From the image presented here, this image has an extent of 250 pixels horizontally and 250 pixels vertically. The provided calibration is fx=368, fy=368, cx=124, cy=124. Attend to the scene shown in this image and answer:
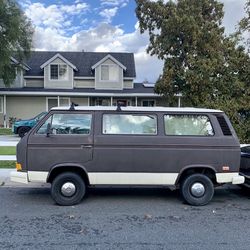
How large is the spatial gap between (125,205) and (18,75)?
27.7 m

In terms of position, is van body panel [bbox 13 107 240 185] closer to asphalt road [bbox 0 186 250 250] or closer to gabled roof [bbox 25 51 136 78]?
asphalt road [bbox 0 186 250 250]

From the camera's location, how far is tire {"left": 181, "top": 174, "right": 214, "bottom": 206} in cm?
745

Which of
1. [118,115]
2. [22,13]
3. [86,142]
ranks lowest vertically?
[86,142]

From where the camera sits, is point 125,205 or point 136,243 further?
point 125,205

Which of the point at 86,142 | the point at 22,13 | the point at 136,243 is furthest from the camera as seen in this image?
the point at 22,13

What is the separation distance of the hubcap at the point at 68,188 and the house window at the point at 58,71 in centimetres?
2688

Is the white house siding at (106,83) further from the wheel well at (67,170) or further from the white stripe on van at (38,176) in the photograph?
the white stripe on van at (38,176)

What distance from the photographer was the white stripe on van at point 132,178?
7.33m

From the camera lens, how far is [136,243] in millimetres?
5230

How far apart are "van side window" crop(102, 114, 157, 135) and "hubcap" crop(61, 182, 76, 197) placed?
127 cm

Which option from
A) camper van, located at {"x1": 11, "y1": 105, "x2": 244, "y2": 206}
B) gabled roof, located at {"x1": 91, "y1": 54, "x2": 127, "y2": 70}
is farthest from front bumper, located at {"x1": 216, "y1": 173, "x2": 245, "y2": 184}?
gabled roof, located at {"x1": 91, "y1": 54, "x2": 127, "y2": 70}

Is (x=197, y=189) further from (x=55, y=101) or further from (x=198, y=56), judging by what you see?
(x=55, y=101)

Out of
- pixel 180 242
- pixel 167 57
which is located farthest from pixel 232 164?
pixel 167 57

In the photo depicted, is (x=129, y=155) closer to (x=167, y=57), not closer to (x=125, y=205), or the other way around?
(x=125, y=205)
